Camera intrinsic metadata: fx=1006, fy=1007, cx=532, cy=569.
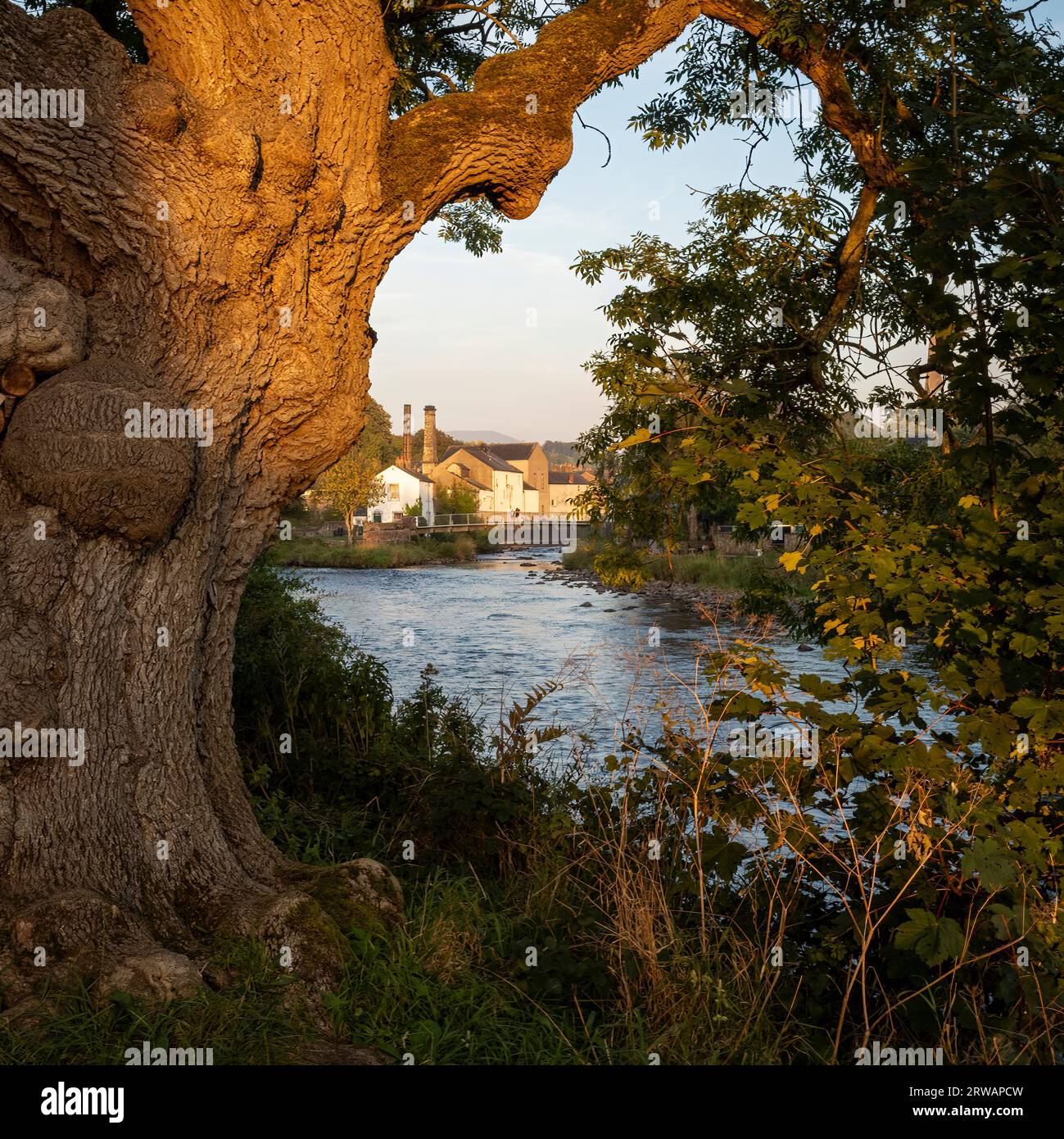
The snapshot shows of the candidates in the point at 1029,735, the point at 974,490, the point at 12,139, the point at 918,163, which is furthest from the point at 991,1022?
the point at 12,139

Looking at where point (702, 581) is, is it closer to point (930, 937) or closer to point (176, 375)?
point (176, 375)

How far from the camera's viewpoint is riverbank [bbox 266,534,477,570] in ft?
164

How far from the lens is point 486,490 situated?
91.8 m

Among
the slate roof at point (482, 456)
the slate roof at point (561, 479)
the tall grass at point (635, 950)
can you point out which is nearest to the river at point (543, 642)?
the tall grass at point (635, 950)

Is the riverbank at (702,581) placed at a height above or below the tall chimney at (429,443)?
below

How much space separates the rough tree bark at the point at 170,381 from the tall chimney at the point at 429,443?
8181 centimetres

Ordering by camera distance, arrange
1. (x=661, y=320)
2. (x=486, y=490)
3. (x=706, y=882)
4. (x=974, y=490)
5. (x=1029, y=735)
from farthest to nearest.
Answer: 1. (x=486, y=490)
2. (x=661, y=320)
3. (x=974, y=490)
4. (x=706, y=882)
5. (x=1029, y=735)

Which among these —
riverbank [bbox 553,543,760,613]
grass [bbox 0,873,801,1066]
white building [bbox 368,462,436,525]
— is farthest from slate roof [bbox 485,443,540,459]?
grass [bbox 0,873,801,1066]

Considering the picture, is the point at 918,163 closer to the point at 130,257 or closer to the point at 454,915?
the point at 130,257

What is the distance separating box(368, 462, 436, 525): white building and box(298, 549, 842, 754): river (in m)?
27.9

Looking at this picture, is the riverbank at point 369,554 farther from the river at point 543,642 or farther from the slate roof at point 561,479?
the slate roof at point 561,479

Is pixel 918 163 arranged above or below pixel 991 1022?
above

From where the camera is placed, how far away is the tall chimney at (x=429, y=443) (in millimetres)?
86250
